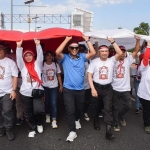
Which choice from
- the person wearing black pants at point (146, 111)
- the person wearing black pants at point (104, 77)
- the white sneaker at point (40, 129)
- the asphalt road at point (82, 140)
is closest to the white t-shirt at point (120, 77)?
the person wearing black pants at point (104, 77)

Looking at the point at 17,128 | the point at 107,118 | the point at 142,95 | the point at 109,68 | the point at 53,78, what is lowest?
the point at 17,128

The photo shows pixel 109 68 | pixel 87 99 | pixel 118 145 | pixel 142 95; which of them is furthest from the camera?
pixel 87 99

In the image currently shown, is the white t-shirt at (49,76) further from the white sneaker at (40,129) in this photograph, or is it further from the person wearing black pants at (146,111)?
the person wearing black pants at (146,111)

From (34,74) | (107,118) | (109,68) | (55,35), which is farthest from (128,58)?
(34,74)

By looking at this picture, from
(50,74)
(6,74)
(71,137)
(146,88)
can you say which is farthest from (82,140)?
(6,74)

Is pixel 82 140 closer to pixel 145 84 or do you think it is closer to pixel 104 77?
pixel 104 77

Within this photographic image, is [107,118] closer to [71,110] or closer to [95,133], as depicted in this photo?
[95,133]

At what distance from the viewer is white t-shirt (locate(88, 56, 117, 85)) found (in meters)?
3.67

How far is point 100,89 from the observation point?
12.1ft

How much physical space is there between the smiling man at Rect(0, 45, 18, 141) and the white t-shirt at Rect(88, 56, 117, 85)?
1471 mm

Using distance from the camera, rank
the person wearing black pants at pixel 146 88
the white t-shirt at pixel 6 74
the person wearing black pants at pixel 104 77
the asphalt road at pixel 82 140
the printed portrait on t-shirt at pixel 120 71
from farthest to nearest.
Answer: the printed portrait on t-shirt at pixel 120 71 < the person wearing black pants at pixel 146 88 < the person wearing black pants at pixel 104 77 < the white t-shirt at pixel 6 74 < the asphalt road at pixel 82 140

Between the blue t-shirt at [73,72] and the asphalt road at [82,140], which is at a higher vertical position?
the blue t-shirt at [73,72]

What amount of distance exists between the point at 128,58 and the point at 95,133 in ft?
5.44

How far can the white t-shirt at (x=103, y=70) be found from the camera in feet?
12.0
